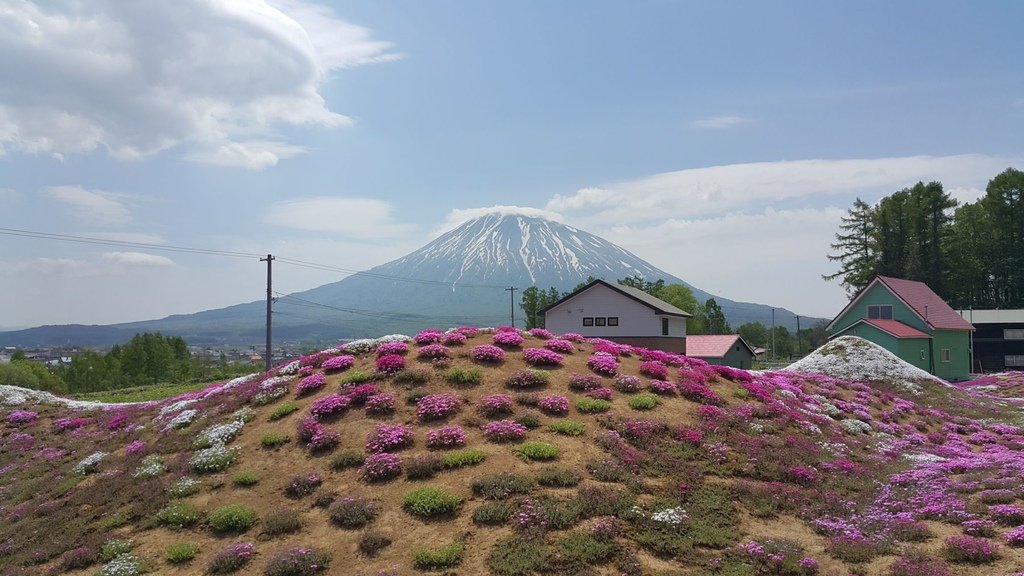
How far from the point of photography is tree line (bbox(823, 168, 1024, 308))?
8812cm

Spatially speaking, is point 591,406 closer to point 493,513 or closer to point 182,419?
point 493,513

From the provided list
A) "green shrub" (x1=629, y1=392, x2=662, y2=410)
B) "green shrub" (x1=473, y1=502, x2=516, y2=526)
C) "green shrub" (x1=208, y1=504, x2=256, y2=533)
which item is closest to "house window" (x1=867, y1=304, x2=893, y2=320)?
"green shrub" (x1=629, y1=392, x2=662, y2=410)

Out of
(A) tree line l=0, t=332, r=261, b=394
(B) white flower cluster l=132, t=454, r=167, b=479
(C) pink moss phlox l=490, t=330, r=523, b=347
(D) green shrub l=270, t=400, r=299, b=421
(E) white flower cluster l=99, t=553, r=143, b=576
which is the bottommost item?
(A) tree line l=0, t=332, r=261, b=394

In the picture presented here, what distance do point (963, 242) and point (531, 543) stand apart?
10787 cm

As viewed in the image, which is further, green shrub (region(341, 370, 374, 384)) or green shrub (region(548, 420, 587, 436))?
green shrub (region(341, 370, 374, 384))

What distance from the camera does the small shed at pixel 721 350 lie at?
6406 centimetres

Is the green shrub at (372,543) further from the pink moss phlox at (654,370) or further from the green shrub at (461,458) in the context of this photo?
the pink moss phlox at (654,370)

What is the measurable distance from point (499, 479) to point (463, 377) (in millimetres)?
5883

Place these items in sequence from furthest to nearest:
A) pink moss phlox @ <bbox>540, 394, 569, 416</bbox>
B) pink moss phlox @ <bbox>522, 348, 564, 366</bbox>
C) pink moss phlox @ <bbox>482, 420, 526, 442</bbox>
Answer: pink moss phlox @ <bbox>522, 348, 564, 366</bbox> → pink moss phlox @ <bbox>540, 394, 569, 416</bbox> → pink moss phlox @ <bbox>482, 420, 526, 442</bbox>

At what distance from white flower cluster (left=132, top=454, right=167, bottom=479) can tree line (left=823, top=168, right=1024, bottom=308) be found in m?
98.9

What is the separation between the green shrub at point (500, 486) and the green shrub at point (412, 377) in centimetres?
608

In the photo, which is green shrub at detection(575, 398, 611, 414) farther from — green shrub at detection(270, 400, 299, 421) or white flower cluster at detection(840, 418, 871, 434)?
white flower cluster at detection(840, 418, 871, 434)

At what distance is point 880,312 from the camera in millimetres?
Result: 63031

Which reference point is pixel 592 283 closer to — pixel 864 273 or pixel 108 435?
pixel 108 435
